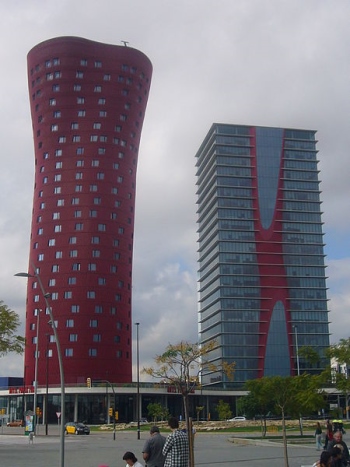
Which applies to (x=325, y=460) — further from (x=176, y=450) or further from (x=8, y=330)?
(x=8, y=330)

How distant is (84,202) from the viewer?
11394cm

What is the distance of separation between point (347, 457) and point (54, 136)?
358 ft

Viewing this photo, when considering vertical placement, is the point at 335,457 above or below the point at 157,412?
above

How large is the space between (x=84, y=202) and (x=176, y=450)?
103 metres

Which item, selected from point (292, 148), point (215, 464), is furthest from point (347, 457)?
point (292, 148)

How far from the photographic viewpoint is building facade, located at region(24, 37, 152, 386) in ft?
355

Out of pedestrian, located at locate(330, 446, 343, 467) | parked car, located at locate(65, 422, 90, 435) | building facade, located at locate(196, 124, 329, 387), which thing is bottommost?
parked car, located at locate(65, 422, 90, 435)

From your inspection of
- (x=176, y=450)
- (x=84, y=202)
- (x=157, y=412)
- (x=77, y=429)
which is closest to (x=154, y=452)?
(x=176, y=450)

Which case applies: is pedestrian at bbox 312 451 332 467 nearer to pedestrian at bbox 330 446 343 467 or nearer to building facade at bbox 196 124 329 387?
pedestrian at bbox 330 446 343 467

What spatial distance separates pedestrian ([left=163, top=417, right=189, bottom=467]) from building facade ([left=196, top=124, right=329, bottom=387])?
459 ft

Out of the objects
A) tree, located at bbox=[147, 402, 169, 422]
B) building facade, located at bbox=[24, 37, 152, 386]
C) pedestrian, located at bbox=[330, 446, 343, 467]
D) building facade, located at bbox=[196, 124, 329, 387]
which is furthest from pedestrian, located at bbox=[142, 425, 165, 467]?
building facade, located at bbox=[196, 124, 329, 387]

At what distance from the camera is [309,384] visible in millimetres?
52344

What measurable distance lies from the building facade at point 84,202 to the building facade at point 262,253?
47233 mm

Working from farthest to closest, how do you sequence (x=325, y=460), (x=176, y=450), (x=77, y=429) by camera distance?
(x=77, y=429)
(x=176, y=450)
(x=325, y=460)
